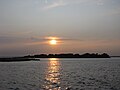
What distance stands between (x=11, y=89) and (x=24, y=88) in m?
2.47

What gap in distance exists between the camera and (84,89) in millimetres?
41438

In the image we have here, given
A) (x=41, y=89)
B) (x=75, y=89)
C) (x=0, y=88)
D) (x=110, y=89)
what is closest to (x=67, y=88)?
(x=75, y=89)

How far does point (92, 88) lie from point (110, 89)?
10.5 feet

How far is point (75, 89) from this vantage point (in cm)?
4128

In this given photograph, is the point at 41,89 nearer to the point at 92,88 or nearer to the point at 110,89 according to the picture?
the point at 92,88

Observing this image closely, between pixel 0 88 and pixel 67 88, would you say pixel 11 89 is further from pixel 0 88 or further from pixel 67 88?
pixel 67 88

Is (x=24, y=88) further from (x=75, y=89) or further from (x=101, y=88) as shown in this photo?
(x=101, y=88)

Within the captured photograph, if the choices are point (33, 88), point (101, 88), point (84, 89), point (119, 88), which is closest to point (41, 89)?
point (33, 88)

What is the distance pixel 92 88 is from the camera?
42.2 m

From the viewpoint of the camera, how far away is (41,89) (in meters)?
41.2

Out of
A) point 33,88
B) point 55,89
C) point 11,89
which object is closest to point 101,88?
point 55,89

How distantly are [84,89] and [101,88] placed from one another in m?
3.13

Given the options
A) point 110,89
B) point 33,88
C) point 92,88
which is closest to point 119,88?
point 110,89

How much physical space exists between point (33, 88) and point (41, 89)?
192 centimetres
